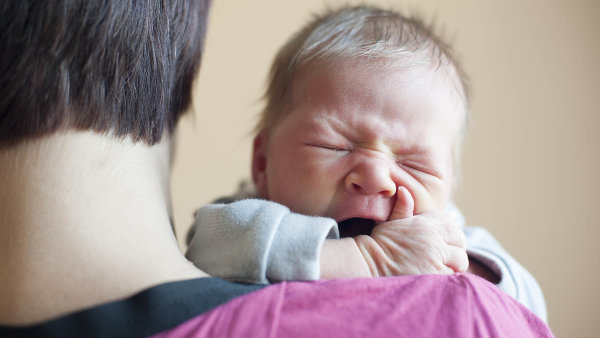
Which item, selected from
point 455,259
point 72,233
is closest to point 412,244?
point 455,259

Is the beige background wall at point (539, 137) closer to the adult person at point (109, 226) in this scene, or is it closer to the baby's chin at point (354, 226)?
the baby's chin at point (354, 226)

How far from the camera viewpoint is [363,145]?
82cm

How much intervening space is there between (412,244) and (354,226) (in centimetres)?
15

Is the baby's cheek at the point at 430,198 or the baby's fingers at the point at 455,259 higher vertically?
the baby's cheek at the point at 430,198

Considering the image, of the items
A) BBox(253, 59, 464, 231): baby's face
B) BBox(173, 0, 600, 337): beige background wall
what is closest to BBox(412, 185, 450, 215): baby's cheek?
BBox(253, 59, 464, 231): baby's face

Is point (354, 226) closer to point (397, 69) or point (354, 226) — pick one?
point (354, 226)

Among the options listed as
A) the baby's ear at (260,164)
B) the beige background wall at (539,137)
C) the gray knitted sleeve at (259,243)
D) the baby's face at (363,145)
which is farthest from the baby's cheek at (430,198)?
the beige background wall at (539,137)

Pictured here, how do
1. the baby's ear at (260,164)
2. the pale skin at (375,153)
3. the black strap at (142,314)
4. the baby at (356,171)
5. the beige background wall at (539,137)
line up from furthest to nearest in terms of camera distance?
the beige background wall at (539,137), the baby's ear at (260,164), the pale skin at (375,153), the baby at (356,171), the black strap at (142,314)

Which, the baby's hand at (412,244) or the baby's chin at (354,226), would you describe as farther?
the baby's chin at (354,226)

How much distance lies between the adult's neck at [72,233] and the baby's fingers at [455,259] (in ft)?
1.11

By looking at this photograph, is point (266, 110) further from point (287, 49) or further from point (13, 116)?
point (13, 116)

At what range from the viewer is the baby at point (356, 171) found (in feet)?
2.18

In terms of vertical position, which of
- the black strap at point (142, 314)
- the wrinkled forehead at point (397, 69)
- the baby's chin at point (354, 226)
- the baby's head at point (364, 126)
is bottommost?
the black strap at point (142, 314)

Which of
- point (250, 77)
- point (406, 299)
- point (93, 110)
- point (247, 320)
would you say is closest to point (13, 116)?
point (93, 110)
